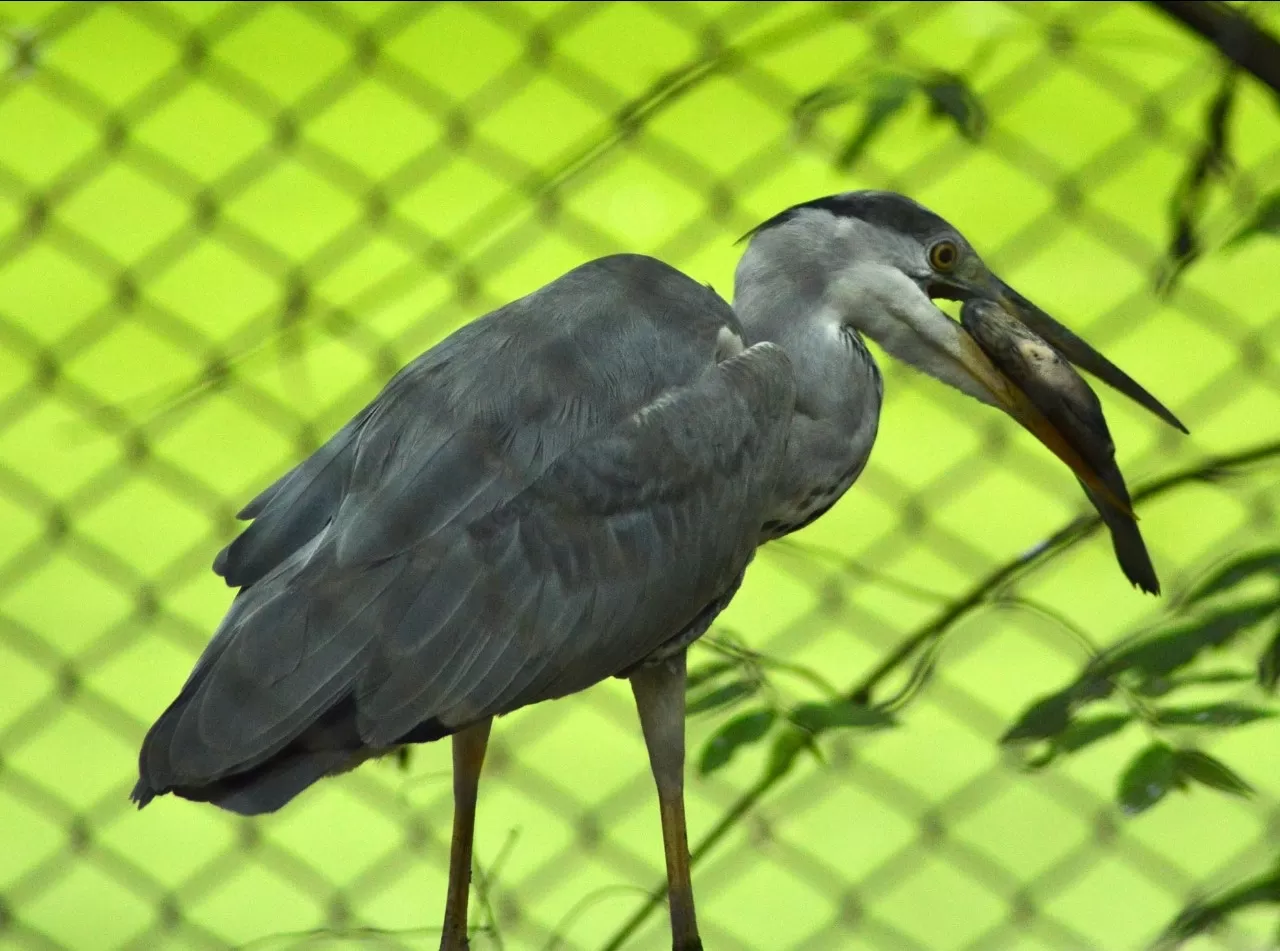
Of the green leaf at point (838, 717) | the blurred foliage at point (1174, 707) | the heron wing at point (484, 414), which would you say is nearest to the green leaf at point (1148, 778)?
the blurred foliage at point (1174, 707)

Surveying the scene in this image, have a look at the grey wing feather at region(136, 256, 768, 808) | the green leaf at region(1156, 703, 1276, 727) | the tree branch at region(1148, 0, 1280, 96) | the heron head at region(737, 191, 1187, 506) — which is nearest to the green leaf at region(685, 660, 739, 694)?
the grey wing feather at region(136, 256, 768, 808)

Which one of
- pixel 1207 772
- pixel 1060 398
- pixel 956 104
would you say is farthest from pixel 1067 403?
pixel 1207 772

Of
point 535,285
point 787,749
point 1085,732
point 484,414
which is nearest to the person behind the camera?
point 1085,732

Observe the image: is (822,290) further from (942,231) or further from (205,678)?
(205,678)

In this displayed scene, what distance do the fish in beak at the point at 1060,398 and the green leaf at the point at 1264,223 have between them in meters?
0.23

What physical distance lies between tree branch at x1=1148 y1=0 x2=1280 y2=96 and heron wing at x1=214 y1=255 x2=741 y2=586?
0.37 meters

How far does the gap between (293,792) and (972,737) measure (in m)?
1.35

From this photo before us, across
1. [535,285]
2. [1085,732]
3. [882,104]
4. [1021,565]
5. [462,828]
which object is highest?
[882,104]

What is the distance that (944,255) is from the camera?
139 centimetres

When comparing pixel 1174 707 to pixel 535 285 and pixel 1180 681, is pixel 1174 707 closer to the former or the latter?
pixel 1180 681

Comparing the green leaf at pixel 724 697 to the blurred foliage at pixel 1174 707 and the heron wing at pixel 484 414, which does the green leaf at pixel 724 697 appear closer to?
the blurred foliage at pixel 1174 707

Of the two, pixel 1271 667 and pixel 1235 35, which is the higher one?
pixel 1235 35

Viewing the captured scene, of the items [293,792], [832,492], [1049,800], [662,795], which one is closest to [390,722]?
[293,792]

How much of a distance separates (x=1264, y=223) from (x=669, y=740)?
53cm
